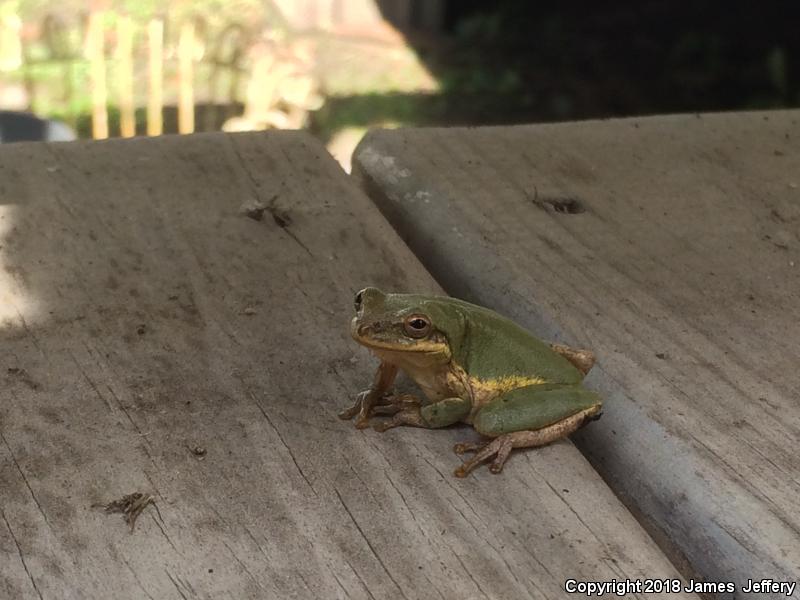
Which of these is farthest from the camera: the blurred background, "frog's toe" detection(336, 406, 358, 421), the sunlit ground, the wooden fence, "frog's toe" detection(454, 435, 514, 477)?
the blurred background

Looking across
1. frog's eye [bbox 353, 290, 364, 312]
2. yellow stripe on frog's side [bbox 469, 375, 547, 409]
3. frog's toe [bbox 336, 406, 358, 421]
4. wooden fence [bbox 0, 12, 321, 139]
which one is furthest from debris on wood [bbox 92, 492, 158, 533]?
wooden fence [bbox 0, 12, 321, 139]

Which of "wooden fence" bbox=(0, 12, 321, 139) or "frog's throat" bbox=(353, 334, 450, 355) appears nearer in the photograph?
"frog's throat" bbox=(353, 334, 450, 355)

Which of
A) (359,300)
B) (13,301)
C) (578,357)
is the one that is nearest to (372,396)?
(359,300)

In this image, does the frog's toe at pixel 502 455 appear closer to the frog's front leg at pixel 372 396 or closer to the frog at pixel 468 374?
the frog at pixel 468 374

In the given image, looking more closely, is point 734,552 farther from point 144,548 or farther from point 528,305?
point 144,548

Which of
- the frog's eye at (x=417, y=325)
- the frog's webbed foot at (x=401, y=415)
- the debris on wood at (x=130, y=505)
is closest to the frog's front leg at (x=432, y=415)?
the frog's webbed foot at (x=401, y=415)

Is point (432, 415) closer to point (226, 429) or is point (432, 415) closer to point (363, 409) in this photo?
point (363, 409)

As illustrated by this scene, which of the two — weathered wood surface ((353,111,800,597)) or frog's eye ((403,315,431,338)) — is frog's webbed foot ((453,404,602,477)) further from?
frog's eye ((403,315,431,338))
